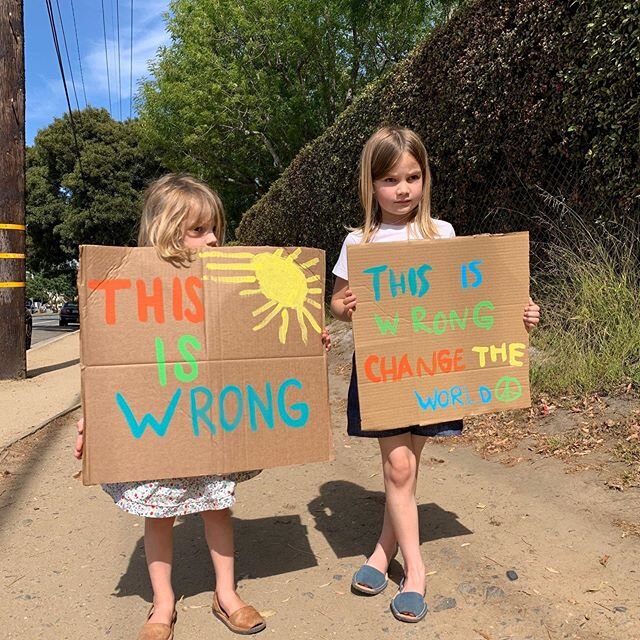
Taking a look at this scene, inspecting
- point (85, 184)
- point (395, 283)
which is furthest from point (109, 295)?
point (85, 184)

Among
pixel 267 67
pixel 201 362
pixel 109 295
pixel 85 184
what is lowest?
pixel 201 362

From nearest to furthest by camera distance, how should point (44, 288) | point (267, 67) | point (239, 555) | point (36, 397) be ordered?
point (239, 555) → point (36, 397) → point (267, 67) → point (44, 288)

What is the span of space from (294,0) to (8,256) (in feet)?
35.6

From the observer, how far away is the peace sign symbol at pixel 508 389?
2.30 metres

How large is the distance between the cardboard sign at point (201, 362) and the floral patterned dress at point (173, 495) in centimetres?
11

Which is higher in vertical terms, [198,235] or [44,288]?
[198,235]

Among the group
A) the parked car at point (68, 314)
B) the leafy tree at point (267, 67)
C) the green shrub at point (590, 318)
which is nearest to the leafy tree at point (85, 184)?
the parked car at point (68, 314)

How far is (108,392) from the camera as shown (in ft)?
6.41

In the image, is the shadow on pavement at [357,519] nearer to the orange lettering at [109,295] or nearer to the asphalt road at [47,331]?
the orange lettering at [109,295]

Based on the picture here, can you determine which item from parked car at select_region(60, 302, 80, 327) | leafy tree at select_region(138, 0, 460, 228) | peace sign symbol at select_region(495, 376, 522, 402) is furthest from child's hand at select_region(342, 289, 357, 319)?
parked car at select_region(60, 302, 80, 327)

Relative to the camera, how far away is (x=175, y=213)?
214cm

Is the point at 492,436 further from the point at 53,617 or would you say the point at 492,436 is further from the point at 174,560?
the point at 53,617

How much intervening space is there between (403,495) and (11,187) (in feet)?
22.4

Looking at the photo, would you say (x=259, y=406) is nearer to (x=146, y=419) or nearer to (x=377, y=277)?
(x=146, y=419)
